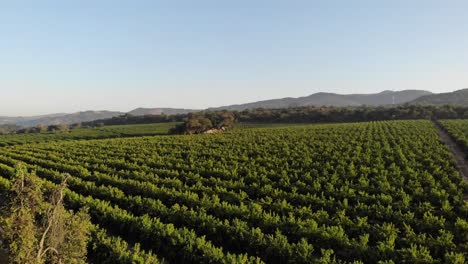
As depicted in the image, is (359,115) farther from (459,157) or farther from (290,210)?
(290,210)

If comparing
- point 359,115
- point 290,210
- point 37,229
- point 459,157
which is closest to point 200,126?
point 359,115

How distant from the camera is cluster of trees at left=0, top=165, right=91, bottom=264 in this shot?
29.2ft

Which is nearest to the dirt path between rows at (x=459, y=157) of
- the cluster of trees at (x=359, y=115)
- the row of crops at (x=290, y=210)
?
the row of crops at (x=290, y=210)

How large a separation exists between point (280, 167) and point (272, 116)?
273 feet

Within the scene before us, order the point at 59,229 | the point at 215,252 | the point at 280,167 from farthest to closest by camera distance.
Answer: the point at 280,167 < the point at 215,252 < the point at 59,229

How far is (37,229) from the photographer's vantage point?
9.73 meters

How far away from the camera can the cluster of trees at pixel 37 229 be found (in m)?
8.89

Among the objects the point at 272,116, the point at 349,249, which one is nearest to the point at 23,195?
the point at 349,249

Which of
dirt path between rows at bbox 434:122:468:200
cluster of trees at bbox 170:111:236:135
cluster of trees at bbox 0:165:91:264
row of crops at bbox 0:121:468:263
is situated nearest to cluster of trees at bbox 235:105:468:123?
cluster of trees at bbox 170:111:236:135

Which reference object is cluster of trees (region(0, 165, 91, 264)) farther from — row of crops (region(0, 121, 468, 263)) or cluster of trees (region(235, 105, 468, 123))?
cluster of trees (region(235, 105, 468, 123))

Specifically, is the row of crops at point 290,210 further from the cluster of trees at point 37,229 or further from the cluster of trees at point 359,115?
the cluster of trees at point 359,115

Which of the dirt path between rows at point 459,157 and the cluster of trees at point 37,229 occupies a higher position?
the cluster of trees at point 37,229

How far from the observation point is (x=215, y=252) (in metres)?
12.5

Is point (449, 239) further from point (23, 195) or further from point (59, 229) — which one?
point (23, 195)
